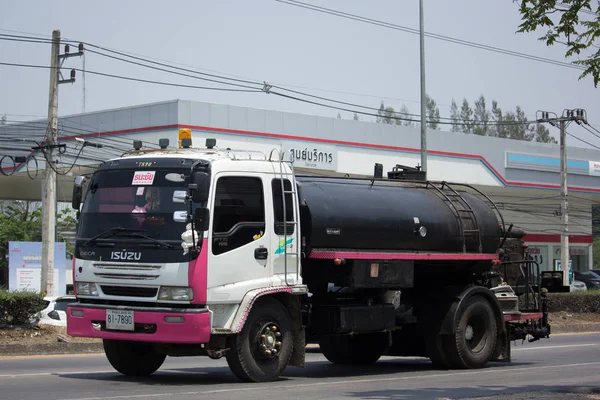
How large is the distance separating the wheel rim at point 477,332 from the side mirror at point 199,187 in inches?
226

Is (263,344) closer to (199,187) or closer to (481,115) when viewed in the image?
(199,187)

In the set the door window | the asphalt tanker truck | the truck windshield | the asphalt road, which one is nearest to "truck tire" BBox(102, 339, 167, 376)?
the asphalt tanker truck

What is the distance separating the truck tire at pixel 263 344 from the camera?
12.0m

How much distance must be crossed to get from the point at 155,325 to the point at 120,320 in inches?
19.3

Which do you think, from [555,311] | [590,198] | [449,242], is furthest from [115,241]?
[590,198]

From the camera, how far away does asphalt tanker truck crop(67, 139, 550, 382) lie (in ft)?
38.1

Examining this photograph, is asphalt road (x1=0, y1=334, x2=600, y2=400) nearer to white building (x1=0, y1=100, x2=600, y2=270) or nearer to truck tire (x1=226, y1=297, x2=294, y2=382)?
truck tire (x1=226, y1=297, x2=294, y2=382)

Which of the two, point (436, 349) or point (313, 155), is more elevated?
point (313, 155)

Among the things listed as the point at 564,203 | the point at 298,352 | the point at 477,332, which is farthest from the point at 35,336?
the point at 564,203

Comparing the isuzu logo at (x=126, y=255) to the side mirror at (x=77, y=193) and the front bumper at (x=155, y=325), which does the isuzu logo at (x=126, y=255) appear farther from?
the side mirror at (x=77, y=193)

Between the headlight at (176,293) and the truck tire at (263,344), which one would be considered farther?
the truck tire at (263,344)

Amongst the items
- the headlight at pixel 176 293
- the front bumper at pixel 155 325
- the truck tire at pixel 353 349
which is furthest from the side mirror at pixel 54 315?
the headlight at pixel 176 293

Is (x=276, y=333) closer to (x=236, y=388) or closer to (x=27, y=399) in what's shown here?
(x=236, y=388)

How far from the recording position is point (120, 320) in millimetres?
11750
